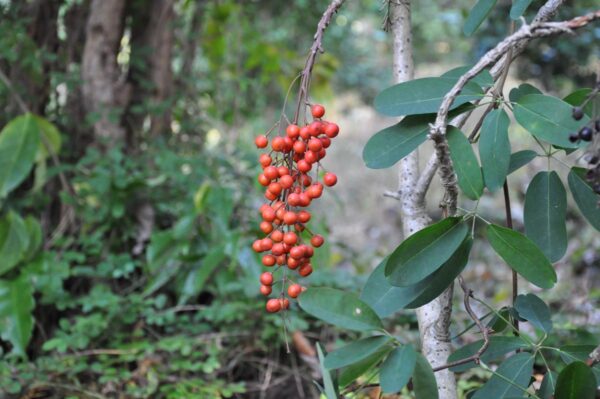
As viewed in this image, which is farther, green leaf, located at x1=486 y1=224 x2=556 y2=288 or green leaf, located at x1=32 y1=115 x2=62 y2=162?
green leaf, located at x1=32 y1=115 x2=62 y2=162

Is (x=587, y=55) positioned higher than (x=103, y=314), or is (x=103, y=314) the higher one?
(x=587, y=55)

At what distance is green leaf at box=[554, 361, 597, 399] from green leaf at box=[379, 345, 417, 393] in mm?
216

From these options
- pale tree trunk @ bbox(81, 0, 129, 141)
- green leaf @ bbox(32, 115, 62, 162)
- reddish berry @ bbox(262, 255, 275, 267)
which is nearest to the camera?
reddish berry @ bbox(262, 255, 275, 267)

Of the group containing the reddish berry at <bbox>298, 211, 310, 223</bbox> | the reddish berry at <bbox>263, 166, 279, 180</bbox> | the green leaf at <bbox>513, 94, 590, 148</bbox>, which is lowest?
the reddish berry at <bbox>298, 211, 310, 223</bbox>

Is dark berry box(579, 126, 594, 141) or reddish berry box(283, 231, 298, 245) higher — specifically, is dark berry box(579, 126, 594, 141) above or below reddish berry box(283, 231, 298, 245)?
above

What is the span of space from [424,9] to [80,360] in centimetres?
672

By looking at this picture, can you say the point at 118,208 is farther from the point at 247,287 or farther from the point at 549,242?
the point at 549,242

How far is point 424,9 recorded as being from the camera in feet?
25.3

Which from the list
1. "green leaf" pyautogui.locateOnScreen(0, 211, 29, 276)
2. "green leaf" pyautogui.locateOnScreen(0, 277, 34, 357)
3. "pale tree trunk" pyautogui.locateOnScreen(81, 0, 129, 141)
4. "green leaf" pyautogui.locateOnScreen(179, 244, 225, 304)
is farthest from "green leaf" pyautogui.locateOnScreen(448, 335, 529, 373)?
"pale tree trunk" pyautogui.locateOnScreen(81, 0, 129, 141)

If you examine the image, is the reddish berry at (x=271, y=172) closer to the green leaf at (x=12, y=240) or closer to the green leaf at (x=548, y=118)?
the green leaf at (x=548, y=118)

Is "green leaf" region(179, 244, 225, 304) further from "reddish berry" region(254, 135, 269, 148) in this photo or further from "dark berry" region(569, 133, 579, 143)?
"dark berry" region(569, 133, 579, 143)

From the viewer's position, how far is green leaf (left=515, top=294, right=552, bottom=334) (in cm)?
112

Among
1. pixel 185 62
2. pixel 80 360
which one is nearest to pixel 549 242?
pixel 80 360

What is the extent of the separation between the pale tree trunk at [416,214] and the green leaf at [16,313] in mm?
1273
